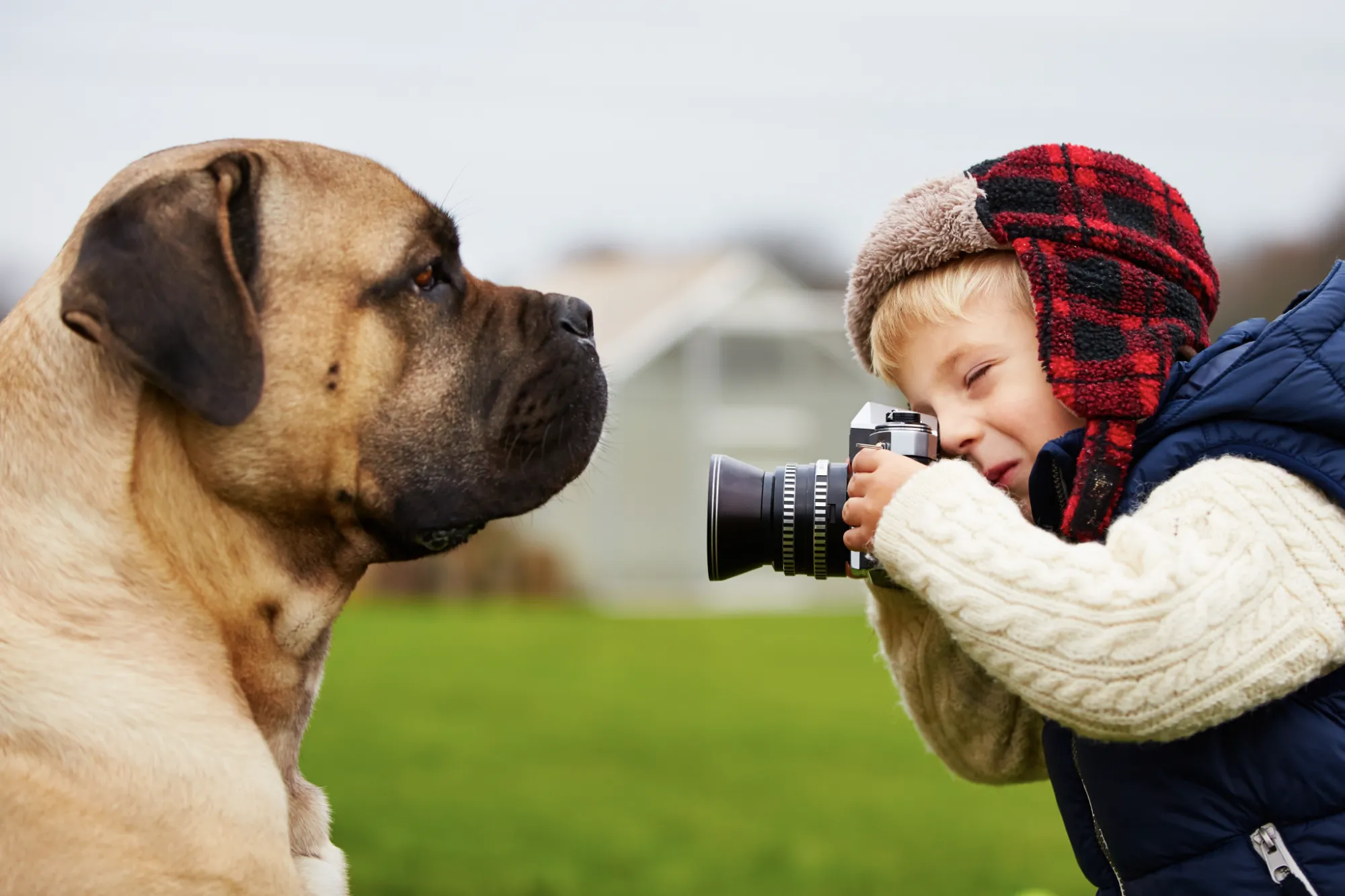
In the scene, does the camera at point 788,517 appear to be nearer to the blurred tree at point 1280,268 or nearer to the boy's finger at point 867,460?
the boy's finger at point 867,460

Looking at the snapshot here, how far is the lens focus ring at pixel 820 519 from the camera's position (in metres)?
2.42

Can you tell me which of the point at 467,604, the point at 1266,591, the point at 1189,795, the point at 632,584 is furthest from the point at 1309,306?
the point at 632,584

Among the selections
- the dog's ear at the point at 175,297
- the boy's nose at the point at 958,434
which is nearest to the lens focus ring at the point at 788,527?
the boy's nose at the point at 958,434

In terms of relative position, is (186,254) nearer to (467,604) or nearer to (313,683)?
(313,683)

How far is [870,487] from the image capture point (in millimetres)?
2250

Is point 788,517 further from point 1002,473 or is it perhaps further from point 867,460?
point 1002,473

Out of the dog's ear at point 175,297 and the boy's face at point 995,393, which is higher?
the dog's ear at point 175,297

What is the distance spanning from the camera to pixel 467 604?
16047mm

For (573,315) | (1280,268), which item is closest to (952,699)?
(573,315)

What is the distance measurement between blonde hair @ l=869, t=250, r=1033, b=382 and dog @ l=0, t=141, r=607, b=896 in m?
0.61

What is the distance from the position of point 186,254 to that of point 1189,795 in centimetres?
171

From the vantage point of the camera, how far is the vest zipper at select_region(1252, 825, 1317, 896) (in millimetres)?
1965

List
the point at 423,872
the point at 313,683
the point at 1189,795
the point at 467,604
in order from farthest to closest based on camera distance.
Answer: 1. the point at 467,604
2. the point at 423,872
3. the point at 313,683
4. the point at 1189,795

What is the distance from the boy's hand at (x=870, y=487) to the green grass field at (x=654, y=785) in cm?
147
